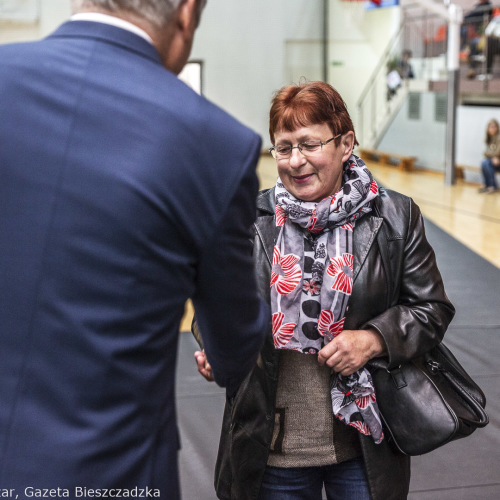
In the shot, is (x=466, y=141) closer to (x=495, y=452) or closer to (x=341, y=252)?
(x=495, y=452)

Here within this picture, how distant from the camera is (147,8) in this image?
1.08 m

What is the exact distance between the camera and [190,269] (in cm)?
109

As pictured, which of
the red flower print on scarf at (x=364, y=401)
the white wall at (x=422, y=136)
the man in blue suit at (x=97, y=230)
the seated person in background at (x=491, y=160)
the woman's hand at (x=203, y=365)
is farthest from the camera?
the white wall at (x=422, y=136)

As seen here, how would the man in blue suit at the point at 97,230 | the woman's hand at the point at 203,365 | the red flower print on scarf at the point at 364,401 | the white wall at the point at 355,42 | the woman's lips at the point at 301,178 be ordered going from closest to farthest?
1. the man in blue suit at the point at 97,230
2. the woman's hand at the point at 203,365
3. the red flower print on scarf at the point at 364,401
4. the woman's lips at the point at 301,178
5. the white wall at the point at 355,42

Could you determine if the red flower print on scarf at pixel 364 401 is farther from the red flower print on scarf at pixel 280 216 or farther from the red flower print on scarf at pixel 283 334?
the red flower print on scarf at pixel 280 216

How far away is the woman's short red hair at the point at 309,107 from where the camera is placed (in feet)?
6.50

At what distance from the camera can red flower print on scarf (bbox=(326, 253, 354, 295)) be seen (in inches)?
76.0

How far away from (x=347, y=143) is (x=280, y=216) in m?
0.27

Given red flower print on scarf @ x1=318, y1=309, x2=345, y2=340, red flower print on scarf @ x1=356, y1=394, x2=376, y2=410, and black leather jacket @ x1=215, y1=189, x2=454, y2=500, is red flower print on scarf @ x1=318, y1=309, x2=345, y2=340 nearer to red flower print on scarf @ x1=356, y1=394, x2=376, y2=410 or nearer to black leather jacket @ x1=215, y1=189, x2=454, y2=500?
black leather jacket @ x1=215, y1=189, x2=454, y2=500

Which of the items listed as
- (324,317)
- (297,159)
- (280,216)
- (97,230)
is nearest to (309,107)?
(297,159)

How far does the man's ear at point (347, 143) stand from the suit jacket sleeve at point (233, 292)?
92 centimetres

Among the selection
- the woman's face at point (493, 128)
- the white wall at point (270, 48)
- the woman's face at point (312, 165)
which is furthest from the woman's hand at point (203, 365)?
the white wall at point (270, 48)

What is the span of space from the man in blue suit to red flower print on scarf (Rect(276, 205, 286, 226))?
96cm

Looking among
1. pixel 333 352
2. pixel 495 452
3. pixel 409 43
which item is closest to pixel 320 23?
pixel 409 43
